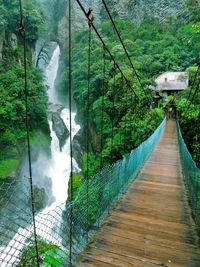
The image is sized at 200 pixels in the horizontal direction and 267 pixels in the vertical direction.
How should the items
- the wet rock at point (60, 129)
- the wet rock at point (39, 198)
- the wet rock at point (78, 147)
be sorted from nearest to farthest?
the wet rock at point (39, 198) < the wet rock at point (78, 147) < the wet rock at point (60, 129)

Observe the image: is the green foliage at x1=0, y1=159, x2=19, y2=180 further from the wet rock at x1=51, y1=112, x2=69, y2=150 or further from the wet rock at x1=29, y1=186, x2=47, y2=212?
the wet rock at x1=51, y1=112, x2=69, y2=150

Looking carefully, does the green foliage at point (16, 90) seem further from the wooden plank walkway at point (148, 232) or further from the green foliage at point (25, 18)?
the wooden plank walkway at point (148, 232)

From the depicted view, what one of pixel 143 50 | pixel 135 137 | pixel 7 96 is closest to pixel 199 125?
pixel 135 137

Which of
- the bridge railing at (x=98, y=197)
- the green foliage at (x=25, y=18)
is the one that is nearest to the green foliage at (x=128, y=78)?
the bridge railing at (x=98, y=197)

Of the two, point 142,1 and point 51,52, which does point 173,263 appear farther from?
point 142,1

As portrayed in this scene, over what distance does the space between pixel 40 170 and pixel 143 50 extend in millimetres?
10685

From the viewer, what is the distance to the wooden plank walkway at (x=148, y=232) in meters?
2.05

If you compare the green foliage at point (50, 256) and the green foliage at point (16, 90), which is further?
the green foliage at point (16, 90)

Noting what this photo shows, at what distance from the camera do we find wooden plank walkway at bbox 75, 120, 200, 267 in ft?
6.73

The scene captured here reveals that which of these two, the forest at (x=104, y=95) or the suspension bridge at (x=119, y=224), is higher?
the forest at (x=104, y=95)

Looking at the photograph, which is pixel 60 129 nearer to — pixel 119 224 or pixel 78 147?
pixel 78 147

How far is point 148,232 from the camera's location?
252 centimetres

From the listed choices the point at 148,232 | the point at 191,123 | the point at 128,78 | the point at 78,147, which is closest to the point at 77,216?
the point at 148,232

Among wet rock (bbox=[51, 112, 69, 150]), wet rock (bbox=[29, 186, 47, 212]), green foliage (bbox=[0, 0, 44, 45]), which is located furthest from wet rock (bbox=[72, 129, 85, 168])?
green foliage (bbox=[0, 0, 44, 45])
